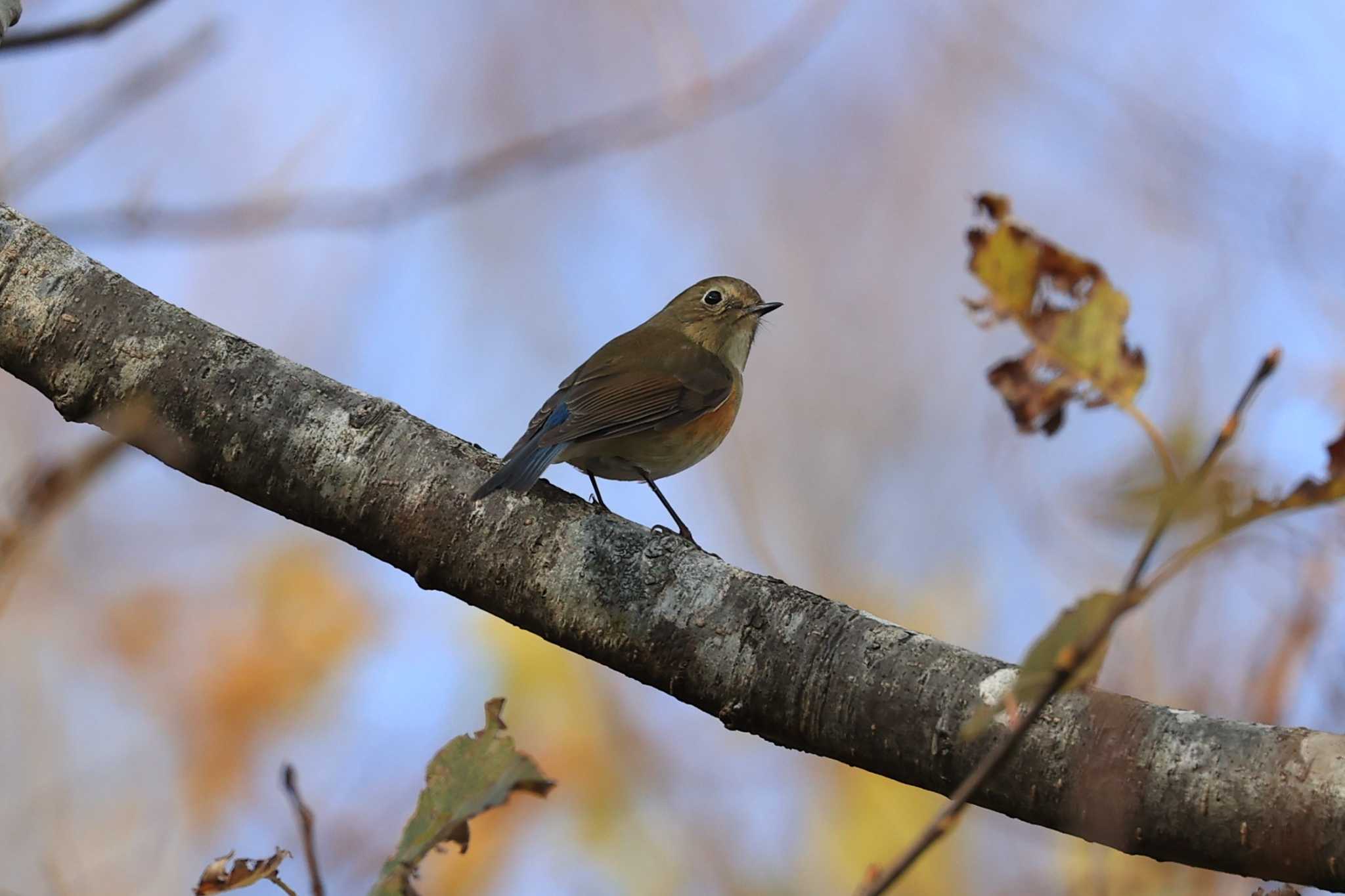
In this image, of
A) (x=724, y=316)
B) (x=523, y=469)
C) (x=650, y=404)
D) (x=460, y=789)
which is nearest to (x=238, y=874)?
(x=460, y=789)

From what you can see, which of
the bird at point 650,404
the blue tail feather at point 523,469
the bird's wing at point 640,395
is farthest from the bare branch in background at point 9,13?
the bird's wing at point 640,395

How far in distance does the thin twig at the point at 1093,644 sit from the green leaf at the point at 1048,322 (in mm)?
267

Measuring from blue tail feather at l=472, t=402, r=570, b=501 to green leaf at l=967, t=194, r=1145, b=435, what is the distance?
1.48 meters

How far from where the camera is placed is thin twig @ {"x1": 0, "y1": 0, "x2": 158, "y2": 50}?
9.14 feet

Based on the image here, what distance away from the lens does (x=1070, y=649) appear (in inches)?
38.6

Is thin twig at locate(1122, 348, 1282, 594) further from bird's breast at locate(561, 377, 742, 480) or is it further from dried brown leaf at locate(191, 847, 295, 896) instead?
bird's breast at locate(561, 377, 742, 480)

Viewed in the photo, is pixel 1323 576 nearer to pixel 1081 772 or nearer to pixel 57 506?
pixel 1081 772

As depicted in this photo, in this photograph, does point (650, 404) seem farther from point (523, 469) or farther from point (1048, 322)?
point (1048, 322)

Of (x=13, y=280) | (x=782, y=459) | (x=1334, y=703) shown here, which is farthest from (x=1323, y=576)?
(x=782, y=459)

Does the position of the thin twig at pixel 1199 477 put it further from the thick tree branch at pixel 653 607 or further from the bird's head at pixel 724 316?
the bird's head at pixel 724 316

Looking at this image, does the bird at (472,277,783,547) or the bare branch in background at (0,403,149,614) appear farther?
the bird at (472,277,783,547)

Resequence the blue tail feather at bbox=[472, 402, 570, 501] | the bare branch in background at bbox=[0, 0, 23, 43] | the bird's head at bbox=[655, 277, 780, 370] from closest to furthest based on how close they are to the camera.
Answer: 1. the blue tail feather at bbox=[472, 402, 570, 501]
2. the bare branch in background at bbox=[0, 0, 23, 43]
3. the bird's head at bbox=[655, 277, 780, 370]

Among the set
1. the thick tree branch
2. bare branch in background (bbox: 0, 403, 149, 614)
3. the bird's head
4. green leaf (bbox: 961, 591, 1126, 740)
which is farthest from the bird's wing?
green leaf (bbox: 961, 591, 1126, 740)

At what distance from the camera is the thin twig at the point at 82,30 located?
9.14ft
